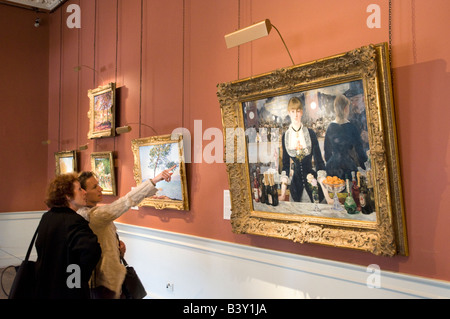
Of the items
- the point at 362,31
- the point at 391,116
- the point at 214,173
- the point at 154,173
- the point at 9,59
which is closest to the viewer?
the point at 391,116

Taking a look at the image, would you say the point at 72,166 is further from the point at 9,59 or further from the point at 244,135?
the point at 244,135

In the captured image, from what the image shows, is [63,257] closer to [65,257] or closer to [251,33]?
[65,257]

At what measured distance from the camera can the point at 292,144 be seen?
12.1 ft

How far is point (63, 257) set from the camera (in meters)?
3.07

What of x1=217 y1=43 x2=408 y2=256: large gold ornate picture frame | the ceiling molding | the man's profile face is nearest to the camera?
x1=217 y1=43 x2=408 y2=256: large gold ornate picture frame

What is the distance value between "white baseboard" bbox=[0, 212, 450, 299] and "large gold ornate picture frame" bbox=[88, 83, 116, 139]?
1.76 metres

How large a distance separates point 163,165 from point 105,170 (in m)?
1.85

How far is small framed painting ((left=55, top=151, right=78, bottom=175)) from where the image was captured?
25.6 feet

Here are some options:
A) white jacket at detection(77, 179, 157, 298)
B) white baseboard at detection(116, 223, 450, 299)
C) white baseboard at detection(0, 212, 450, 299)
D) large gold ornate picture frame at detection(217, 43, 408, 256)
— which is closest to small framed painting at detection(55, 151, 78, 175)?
white baseboard at detection(0, 212, 450, 299)

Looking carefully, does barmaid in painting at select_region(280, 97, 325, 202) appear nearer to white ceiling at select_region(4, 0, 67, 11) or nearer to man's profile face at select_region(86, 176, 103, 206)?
man's profile face at select_region(86, 176, 103, 206)

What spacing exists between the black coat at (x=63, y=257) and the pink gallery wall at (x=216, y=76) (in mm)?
1886

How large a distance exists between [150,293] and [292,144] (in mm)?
3531

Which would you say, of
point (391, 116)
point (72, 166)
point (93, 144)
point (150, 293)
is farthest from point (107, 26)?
point (391, 116)
